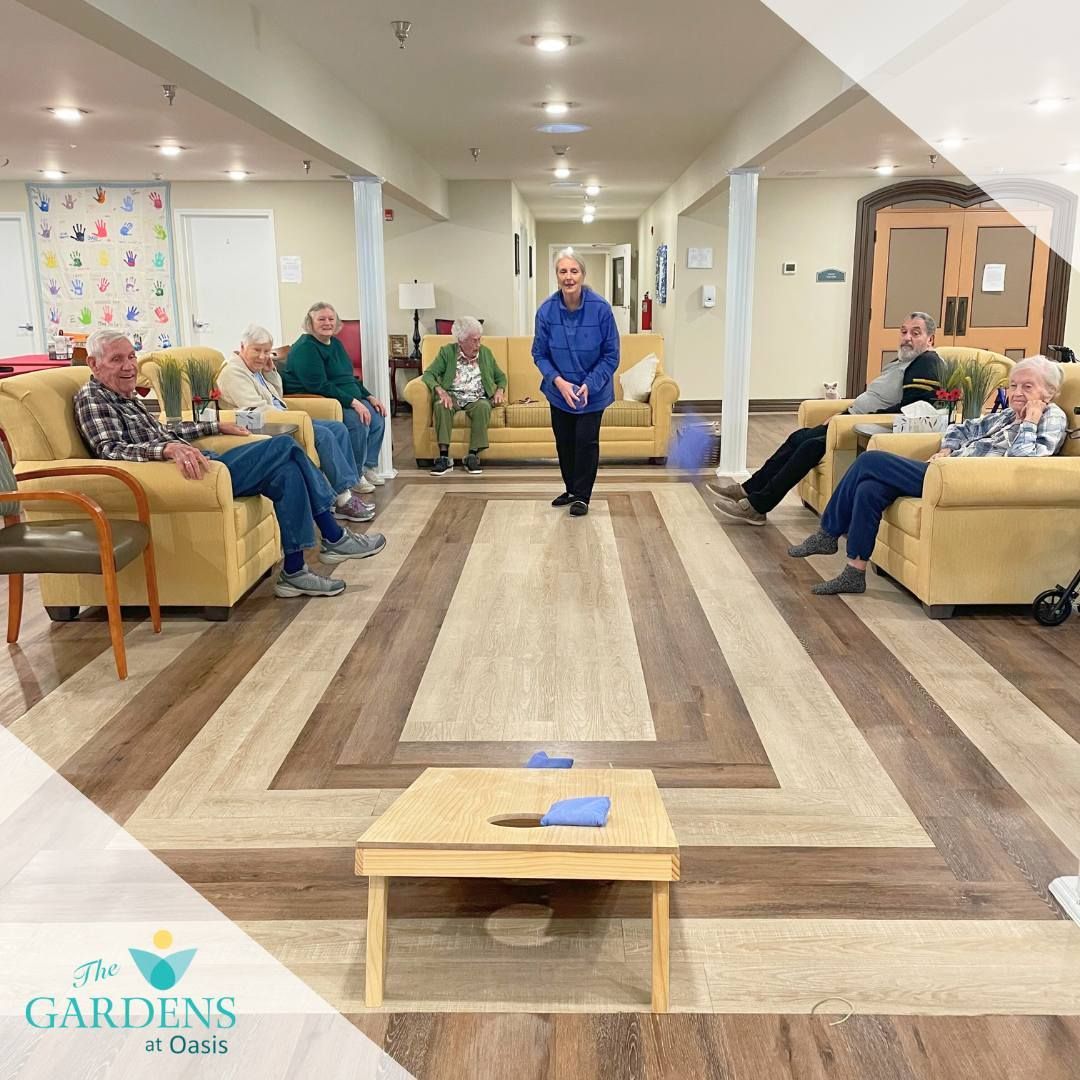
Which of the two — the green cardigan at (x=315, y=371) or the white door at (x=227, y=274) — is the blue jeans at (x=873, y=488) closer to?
the green cardigan at (x=315, y=371)

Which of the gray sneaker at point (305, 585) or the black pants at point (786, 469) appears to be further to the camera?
the black pants at point (786, 469)

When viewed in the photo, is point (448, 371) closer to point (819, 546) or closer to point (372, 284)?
point (372, 284)

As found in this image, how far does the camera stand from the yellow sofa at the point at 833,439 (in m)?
5.68

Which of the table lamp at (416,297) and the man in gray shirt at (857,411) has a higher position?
the table lamp at (416,297)

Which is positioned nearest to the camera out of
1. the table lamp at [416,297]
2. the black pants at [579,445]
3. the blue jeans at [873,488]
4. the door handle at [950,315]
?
the blue jeans at [873,488]

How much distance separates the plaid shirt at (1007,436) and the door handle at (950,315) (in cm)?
696

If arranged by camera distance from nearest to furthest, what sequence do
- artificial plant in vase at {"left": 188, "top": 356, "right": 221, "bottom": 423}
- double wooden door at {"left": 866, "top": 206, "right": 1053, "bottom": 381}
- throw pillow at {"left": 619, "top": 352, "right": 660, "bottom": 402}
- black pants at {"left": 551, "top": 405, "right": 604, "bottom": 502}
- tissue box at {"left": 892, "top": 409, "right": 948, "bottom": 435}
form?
artificial plant in vase at {"left": 188, "top": 356, "right": 221, "bottom": 423} < tissue box at {"left": 892, "top": 409, "right": 948, "bottom": 435} < black pants at {"left": 551, "top": 405, "right": 604, "bottom": 502} < throw pillow at {"left": 619, "top": 352, "right": 660, "bottom": 402} < double wooden door at {"left": 866, "top": 206, "right": 1053, "bottom": 381}

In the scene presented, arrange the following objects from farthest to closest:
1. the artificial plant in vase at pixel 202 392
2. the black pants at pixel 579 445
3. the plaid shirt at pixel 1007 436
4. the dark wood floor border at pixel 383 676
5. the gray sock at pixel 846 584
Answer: the black pants at pixel 579 445 < the artificial plant in vase at pixel 202 392 < the gray sock at pixel 846 584 < the plaid shirt at pixel 1007 436 < the dark wood floor border at pixel 383 676

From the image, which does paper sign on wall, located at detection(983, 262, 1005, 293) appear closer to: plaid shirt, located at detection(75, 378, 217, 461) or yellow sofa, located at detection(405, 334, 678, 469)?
yellow sofa, located at detection(405, 334, 678, 469)

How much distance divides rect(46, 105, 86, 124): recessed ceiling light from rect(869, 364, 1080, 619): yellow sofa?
19.4ft

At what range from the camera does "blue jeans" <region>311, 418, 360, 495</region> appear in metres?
6.00

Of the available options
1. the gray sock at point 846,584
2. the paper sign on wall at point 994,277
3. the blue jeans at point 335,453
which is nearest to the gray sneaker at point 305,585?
the blue jeans at point 335,453

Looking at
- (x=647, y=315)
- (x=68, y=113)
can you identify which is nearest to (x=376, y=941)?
(x=68, y=113)

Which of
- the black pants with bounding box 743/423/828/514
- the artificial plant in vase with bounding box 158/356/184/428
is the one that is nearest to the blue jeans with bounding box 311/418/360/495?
the artificial plant in vase with bounding box 158/356/184/428
